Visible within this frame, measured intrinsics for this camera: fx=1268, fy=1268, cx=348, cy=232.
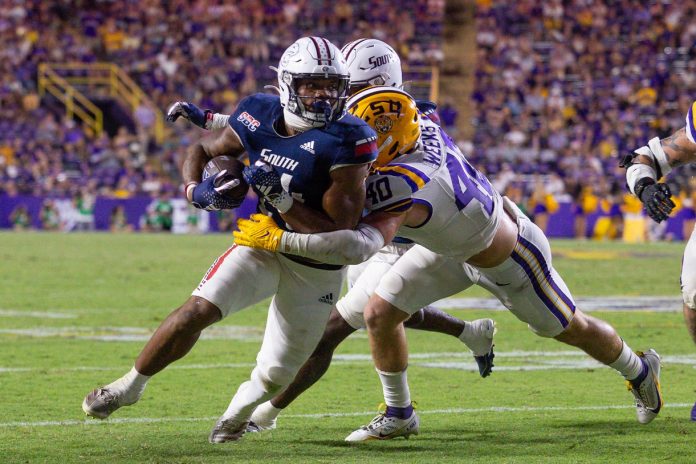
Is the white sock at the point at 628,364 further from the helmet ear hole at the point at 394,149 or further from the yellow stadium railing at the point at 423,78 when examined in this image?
the yellow stadium railing at the point at 423,78

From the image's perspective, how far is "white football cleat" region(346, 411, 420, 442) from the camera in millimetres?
5536

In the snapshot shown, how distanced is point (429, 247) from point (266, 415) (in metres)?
1.08

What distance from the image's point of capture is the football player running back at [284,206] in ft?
16.0

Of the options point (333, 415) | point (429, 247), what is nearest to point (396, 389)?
point (333, 415)

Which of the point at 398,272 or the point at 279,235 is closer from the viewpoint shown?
the point at 279,235

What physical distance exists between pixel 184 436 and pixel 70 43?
27437 mm

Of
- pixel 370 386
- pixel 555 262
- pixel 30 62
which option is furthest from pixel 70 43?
pixel 370 386

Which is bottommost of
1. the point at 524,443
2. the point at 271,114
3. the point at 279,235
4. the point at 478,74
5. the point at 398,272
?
the point at 478,74

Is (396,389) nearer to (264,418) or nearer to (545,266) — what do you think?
(264,418)

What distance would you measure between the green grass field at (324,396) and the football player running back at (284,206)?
0.32 metres

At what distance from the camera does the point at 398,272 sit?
5699 millimetres

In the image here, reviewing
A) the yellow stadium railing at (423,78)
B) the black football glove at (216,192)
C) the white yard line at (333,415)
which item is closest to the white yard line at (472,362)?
the white yard line at (333,415)

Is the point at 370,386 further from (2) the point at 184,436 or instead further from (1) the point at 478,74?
(1) the point at 478,74

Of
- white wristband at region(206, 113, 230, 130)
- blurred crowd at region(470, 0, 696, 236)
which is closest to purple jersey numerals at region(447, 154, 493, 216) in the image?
white wristband at region(206, 113, 230, 130)
